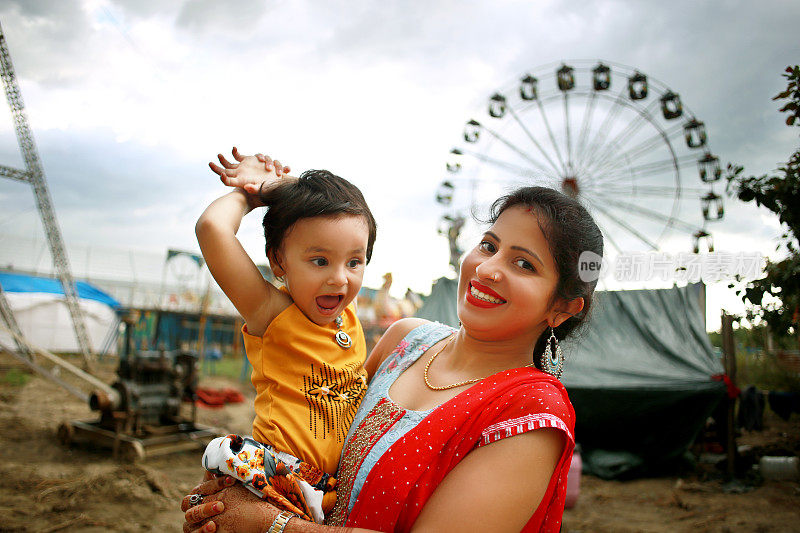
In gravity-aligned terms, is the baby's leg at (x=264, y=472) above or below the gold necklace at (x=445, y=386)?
below

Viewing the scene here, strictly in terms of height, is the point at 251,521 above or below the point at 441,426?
below

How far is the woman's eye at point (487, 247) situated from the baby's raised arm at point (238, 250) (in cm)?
57

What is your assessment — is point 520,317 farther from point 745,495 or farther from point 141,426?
point 141,426

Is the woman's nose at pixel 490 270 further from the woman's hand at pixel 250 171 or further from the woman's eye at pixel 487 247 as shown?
the woman's hand at pixel 250 171

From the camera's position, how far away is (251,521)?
122cm

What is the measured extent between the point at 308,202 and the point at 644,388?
6756 mm

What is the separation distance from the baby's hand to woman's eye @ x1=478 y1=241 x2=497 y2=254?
2.09ft

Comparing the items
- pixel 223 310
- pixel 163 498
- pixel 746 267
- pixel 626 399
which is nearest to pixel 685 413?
pixel 626 399

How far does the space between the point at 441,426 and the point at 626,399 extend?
21.9 ft

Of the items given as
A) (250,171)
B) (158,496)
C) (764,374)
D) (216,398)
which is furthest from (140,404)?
(764,374)

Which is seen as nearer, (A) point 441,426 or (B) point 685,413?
(A) point 441,426

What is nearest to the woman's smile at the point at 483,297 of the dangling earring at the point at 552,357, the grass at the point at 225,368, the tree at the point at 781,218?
the dangling earring at the point at 552,357

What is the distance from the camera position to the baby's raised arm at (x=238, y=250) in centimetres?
138

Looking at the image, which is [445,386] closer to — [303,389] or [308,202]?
[303,389]
